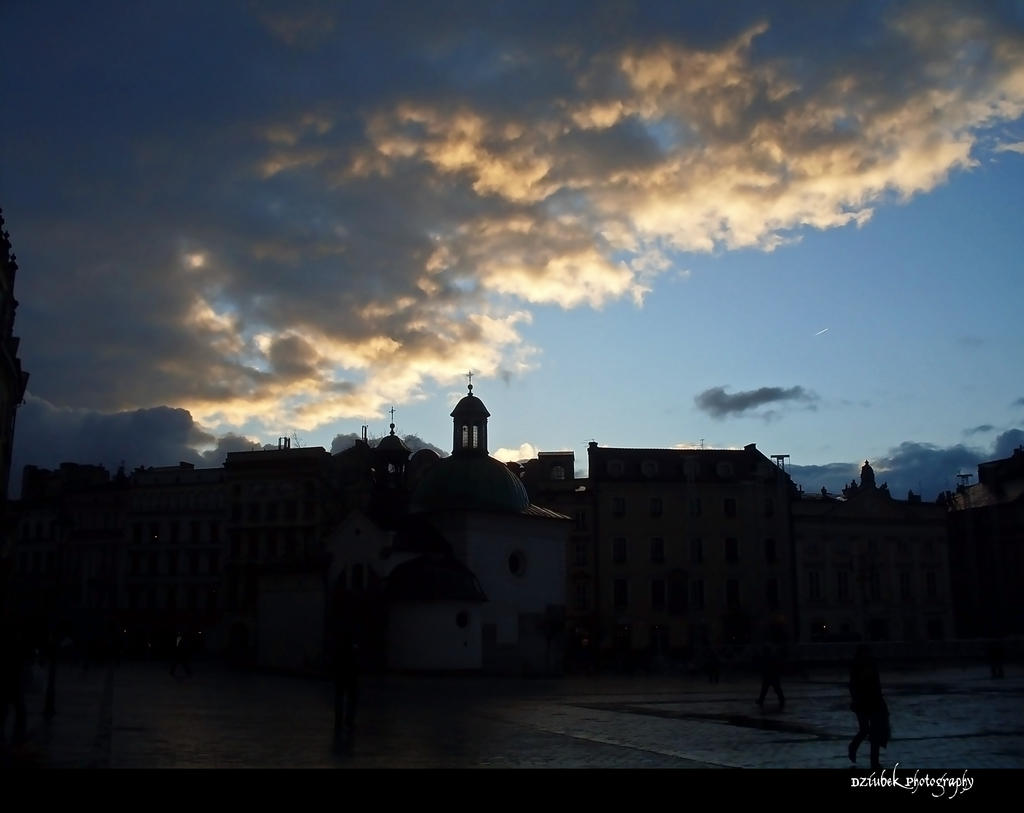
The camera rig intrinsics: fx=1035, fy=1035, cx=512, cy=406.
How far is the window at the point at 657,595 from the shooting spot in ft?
242

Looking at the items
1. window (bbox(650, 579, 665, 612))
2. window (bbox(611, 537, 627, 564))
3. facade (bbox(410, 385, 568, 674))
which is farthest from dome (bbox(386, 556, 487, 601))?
window (bbox(650, 579, 665, 612))

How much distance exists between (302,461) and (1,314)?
148 ft

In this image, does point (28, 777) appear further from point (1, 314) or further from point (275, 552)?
point (275, 552)

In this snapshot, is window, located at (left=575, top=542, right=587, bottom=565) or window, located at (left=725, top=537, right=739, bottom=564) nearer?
window, located at (left=575, top=542, right=587, bottom=565)

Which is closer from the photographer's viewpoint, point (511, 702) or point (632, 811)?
point (632, 811)

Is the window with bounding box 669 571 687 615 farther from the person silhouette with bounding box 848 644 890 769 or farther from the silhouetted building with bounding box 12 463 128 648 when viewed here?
the person silhouette with bounding box 848 644 890 769

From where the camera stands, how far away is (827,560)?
7544 cm

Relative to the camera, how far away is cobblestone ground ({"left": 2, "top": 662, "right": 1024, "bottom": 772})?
16453 mm

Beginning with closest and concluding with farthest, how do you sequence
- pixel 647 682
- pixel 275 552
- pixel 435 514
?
1. pixel 647 682
2. pixel 435 514
3. pixel 275 552

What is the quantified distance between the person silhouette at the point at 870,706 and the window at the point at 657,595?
58318 millimetres

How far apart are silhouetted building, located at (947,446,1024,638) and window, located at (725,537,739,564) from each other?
830 inches

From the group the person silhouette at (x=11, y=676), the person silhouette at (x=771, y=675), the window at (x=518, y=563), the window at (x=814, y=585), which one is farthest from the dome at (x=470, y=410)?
the person silhouette at (x=11, y=676)

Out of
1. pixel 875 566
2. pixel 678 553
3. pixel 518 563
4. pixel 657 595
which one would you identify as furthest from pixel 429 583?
pixel 875 566

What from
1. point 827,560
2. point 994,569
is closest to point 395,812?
point 827,560
